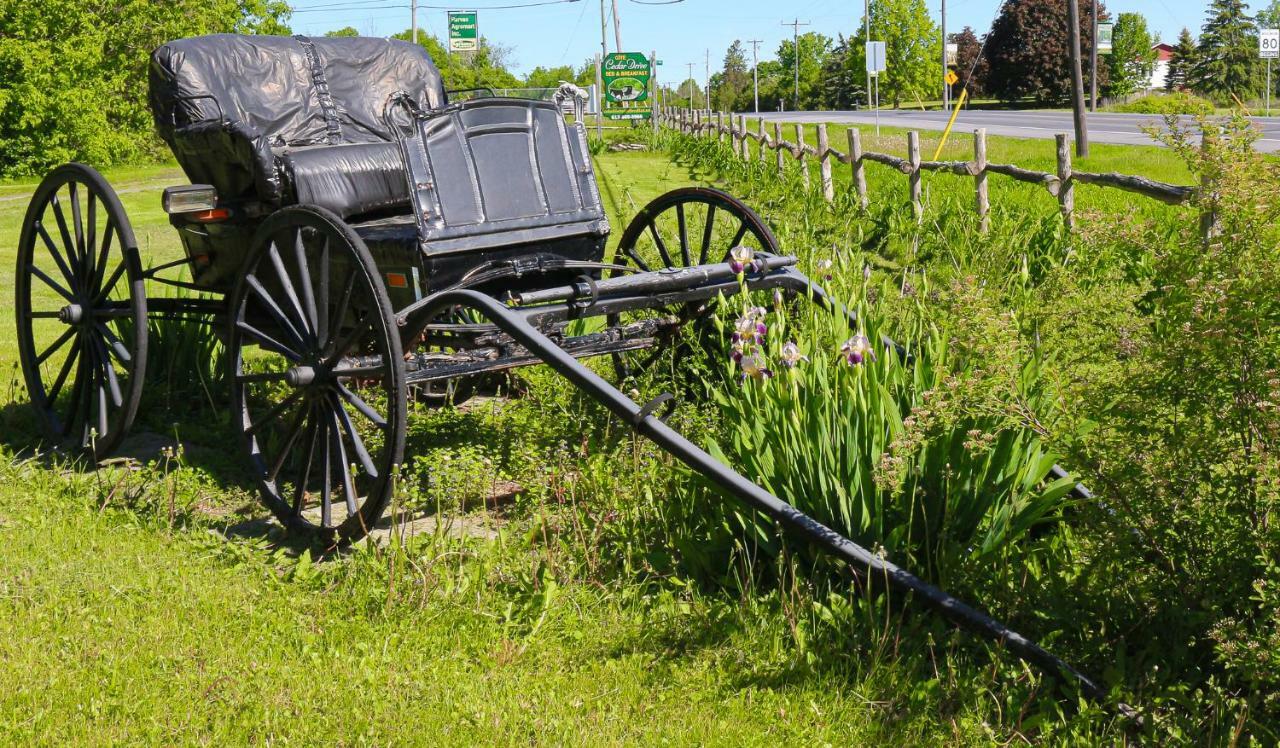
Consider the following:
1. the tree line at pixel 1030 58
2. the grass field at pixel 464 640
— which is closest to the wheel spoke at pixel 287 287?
the grass field at pixel 464 640

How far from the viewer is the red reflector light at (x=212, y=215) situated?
5582 millimetres

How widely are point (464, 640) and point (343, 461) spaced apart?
1089mm

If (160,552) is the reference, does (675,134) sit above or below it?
above

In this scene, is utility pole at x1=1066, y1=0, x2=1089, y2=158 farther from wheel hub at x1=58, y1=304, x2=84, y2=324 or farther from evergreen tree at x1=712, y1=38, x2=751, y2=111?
evergreen tree at x1=712, y1=38, x2=751, y2=111

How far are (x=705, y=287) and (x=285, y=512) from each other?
1892mm

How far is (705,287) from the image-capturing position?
5.10 m

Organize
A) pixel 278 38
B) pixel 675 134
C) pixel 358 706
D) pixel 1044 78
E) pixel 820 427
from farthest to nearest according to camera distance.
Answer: pixel 1044 78, pixel 675 134, pixel 278 38, pixel 820 427, pixel 358 706

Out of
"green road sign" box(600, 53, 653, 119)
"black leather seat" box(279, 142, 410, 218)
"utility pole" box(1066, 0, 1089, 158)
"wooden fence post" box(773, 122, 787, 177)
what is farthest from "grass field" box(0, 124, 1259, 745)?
"green road sign" box(600, 53, 653, 119)

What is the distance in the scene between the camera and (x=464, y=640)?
3.85 m

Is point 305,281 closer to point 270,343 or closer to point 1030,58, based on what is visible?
point 270,343

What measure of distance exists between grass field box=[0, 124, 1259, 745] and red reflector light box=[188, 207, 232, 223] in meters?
1.15

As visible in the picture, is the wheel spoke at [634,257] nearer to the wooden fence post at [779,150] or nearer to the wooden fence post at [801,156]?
the wooden fence post at [801,156]

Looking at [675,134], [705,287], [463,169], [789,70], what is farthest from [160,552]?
[789,70]

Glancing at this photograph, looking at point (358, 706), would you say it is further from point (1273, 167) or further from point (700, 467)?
point (1273, 167)
